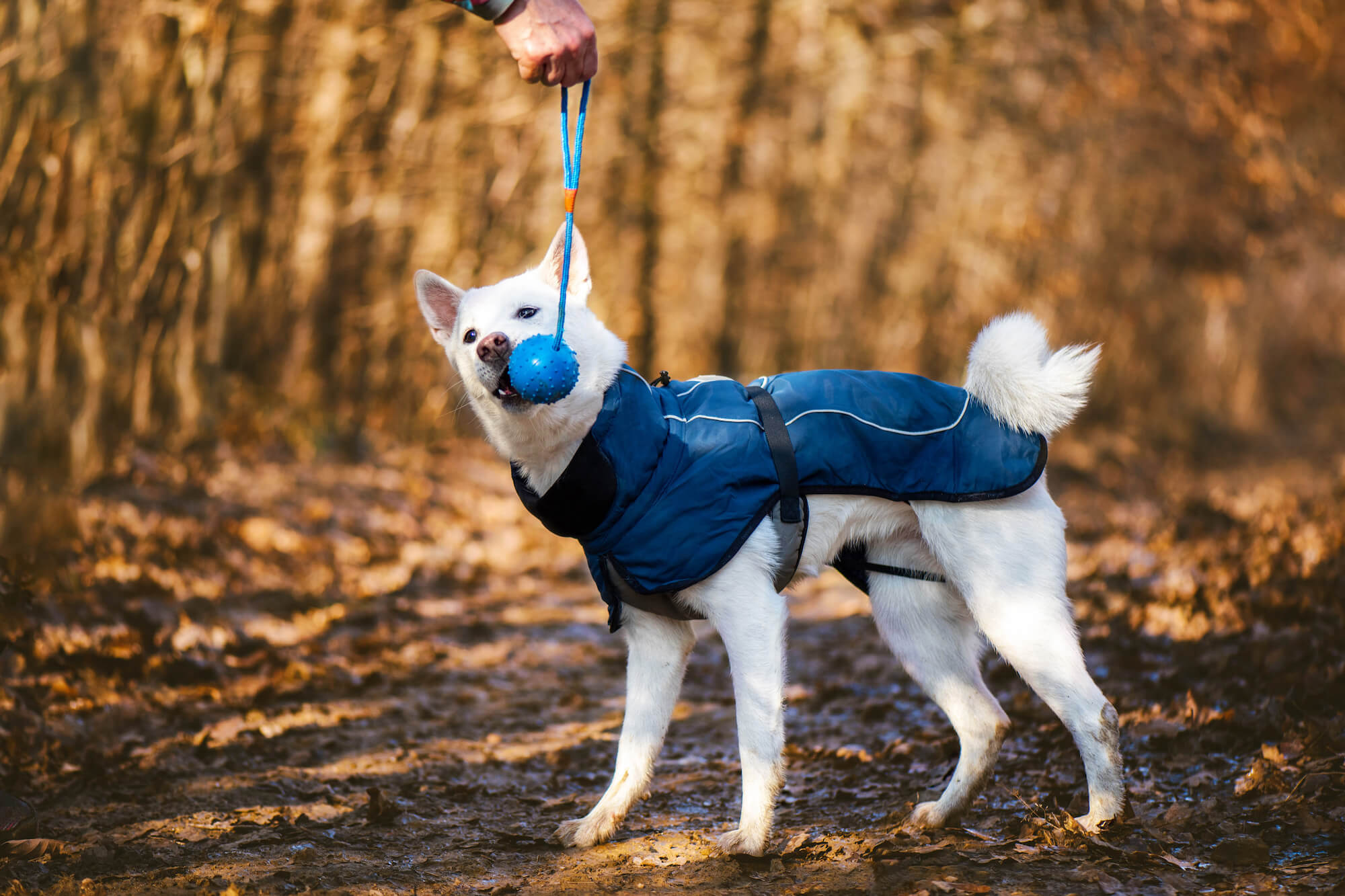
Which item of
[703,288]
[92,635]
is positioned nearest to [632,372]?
[92,635]

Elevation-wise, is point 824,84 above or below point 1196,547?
above

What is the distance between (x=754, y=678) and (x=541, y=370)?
1.15 m

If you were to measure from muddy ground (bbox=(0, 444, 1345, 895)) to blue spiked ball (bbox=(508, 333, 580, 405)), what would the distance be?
1435 mm

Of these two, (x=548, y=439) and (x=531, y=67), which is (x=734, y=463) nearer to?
(x=548, y=439)

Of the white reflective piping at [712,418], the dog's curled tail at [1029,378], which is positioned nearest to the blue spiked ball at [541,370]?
the white reflective piping at [712,418]

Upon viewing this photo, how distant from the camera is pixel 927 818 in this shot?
11.5ft

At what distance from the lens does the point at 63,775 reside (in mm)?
3947

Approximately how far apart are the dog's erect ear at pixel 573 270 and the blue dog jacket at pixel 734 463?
338 millimetres

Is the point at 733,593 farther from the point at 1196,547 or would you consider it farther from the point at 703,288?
the point at 703,288

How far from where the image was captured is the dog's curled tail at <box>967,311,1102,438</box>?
11.4 ft

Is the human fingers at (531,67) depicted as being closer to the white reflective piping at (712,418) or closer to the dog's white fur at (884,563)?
the dog's white fur at (884,563)

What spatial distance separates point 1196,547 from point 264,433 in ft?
21.9

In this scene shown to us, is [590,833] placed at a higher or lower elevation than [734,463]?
lower

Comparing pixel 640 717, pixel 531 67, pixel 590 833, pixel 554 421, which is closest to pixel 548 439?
pixel 554 421
